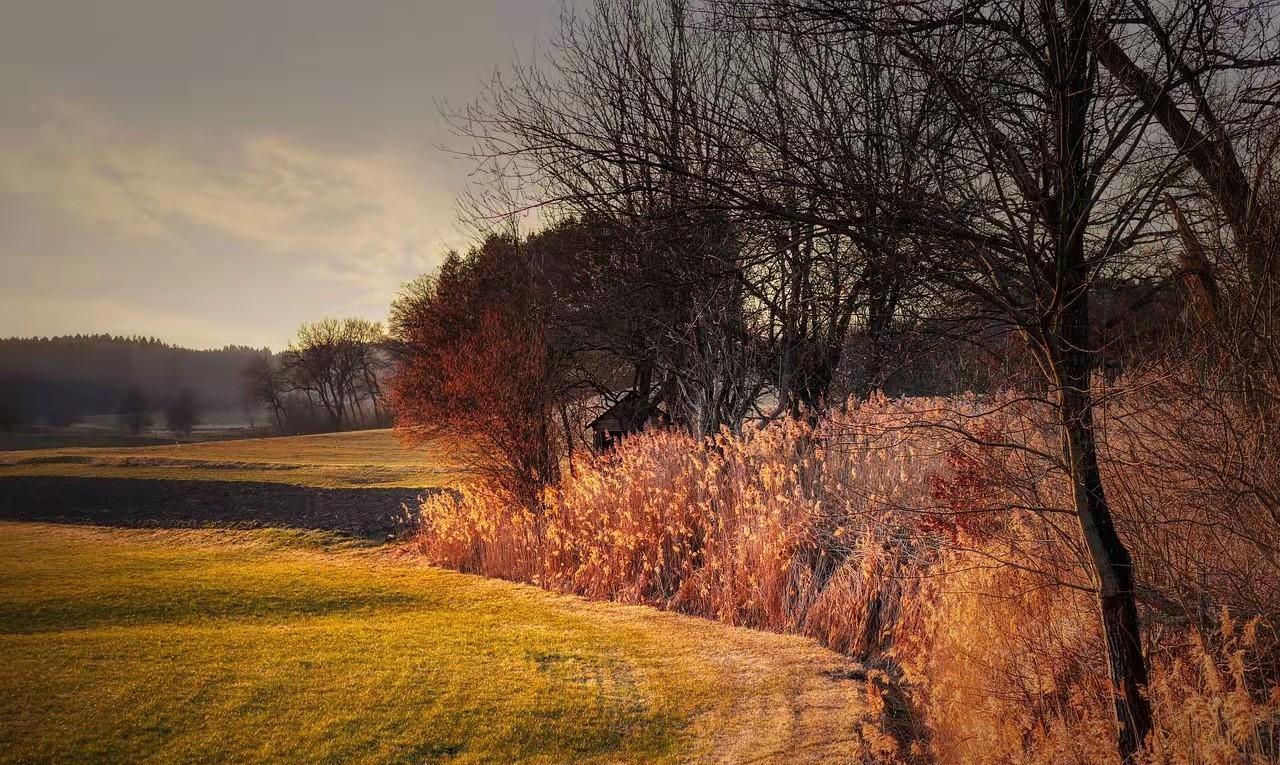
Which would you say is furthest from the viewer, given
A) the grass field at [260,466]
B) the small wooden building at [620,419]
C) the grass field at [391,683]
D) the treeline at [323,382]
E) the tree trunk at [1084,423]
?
the treeline at [323,382]

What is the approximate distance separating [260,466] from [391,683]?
2427 centimetres

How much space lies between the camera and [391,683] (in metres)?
5.19

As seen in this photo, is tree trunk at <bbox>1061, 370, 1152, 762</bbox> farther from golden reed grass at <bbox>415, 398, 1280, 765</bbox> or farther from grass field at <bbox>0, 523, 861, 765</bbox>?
grass field at <bbox>0, 523, 861, 765</bbox>

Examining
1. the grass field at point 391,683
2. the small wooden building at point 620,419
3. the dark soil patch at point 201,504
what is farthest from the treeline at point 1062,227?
the dark soil patch at point 201,504

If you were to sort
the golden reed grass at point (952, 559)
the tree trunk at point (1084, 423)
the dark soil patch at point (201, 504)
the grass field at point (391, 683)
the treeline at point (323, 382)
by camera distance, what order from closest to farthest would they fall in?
the tree trunk at point (1084, 423), the golden reed grass at point (952, 559), the grass field at point (391, 683), the dark soil patch at point (201, 504), the treeline at point (323, 382)

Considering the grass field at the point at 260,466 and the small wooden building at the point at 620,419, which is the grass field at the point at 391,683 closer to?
the small wooden building at the point at 620,419

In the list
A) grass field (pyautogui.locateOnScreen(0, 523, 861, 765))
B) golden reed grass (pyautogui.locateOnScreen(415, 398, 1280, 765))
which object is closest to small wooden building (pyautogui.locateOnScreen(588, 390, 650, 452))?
golden reed grass (pyautogui.locateOnScreen(415, 398, 1280, 765))

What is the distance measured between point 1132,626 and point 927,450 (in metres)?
4.76

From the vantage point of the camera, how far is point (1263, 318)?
4.32m

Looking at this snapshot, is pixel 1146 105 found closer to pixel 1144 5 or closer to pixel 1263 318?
pixel 1144 5

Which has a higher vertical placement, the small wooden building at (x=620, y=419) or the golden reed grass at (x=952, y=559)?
the small wooden building at (x=620, y=419)

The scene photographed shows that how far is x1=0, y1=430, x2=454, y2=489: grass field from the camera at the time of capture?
23.4 meters

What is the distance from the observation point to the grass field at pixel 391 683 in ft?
14.1

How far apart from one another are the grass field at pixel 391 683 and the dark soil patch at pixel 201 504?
8823 mm
